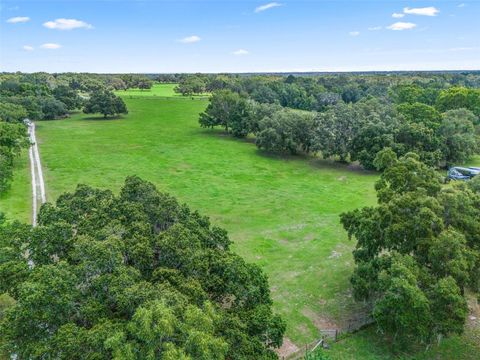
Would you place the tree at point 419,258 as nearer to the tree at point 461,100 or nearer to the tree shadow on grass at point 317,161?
the tree shadow on grass at point 317,161

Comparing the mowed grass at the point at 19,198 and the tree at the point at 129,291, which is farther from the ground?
the tree at the point at 129,291

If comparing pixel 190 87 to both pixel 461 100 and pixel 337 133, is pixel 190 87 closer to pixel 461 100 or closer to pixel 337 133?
pixel 461 100

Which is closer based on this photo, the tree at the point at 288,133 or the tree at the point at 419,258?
the tree at the point at 419,258

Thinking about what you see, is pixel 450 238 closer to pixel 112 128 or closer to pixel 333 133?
pixel 333 133

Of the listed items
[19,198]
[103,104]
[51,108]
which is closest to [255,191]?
[19,198]

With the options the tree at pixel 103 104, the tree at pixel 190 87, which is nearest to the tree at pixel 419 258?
the tree at pixel 103 104

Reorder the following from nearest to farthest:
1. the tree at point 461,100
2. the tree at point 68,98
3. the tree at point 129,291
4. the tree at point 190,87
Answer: the tree at point 129,291
the tree at point 461,100
the tree at point 68,98
the tree at point 190,87

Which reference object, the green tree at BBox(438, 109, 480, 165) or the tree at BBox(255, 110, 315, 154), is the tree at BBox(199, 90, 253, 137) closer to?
the tree at BBox(255, 110, 315, 154)
